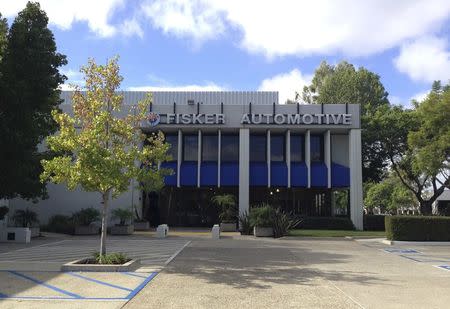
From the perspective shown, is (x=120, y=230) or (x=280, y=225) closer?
(x=280, y=225)

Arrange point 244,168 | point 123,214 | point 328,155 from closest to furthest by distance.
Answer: point 123,214 → point 244,168 → point 328,155

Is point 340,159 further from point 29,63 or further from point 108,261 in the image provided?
point 108,261

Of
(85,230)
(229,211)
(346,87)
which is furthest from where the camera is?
(346,87)

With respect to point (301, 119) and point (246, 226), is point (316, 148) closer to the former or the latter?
point (301, 119)

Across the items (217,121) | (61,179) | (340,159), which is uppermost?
(217,121)

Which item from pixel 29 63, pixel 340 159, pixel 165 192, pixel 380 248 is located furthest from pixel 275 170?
pixel 29 63

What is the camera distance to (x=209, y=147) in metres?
36.0

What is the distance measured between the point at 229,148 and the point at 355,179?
898 cm

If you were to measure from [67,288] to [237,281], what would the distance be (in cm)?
377

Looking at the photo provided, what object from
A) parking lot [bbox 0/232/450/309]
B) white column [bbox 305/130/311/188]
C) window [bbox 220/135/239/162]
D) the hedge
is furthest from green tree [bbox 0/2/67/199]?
white column [bbox 305/130/311/188]

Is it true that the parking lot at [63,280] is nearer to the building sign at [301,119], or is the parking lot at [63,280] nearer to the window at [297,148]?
the building sign at [301,119]

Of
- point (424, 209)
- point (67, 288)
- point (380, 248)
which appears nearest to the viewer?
point (67, 288)

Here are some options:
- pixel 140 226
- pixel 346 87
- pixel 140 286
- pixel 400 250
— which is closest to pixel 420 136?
pixel 400 250

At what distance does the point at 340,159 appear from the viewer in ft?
117
